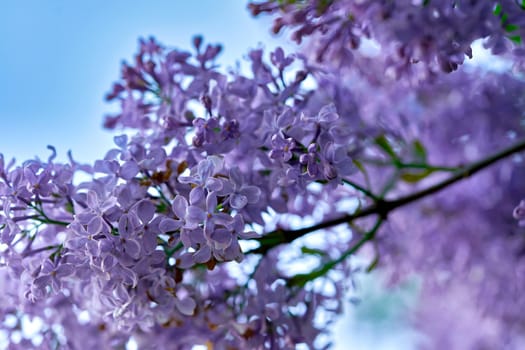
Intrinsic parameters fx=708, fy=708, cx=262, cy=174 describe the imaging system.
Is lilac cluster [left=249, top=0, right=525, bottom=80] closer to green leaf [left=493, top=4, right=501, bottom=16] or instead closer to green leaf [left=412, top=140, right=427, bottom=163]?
green leaf [left=493, top=4, right=501, bottom=16]

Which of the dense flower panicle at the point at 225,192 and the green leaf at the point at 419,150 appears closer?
the dense flower panicle at the point at 225,192

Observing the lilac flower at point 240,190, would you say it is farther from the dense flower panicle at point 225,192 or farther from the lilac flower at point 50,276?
the lilac flower at point 50,276

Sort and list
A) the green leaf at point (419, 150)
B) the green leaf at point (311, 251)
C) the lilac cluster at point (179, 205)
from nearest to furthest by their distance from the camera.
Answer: the lilac cluster at point (179, 205), the green leaf at point (311, 251), the green leaf at point (419, 150)

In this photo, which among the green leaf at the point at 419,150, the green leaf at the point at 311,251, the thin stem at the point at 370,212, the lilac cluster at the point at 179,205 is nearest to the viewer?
the lilac cluster at the point at 179,205

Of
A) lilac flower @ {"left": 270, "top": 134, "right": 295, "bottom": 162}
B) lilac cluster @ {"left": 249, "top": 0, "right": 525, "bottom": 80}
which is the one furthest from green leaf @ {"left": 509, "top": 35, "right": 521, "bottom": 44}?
lilac flower @ {"left": 270, "top": 134, "right": 295, "bottom": 162}

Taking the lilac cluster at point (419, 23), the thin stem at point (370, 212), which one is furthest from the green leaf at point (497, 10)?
the thin stem at point (370, 212)

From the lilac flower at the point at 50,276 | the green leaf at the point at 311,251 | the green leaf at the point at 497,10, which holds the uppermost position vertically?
the green leaf at the point at 497,10

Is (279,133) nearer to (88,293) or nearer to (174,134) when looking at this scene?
(174,134)

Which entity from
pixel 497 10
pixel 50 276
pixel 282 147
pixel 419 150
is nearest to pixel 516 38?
pixel 497 10

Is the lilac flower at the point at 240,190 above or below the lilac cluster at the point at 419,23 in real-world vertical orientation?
below
